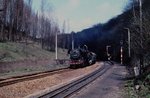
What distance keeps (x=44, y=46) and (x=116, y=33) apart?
22.5m

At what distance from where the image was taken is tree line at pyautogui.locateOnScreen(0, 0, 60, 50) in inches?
2575

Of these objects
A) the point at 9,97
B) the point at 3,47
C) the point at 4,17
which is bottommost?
the point at 9,97

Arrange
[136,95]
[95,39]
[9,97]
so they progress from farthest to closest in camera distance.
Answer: [95,39]
[9,97]
[136,95]

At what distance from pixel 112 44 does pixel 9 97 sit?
82421mm

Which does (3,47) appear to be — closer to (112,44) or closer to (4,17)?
(4,17)

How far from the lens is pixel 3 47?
5700 centimetres

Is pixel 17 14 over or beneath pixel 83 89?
over

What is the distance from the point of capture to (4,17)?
64.5m

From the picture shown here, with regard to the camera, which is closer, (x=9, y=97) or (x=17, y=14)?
(x=9, y=97)

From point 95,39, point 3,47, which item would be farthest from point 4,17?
point 95,39

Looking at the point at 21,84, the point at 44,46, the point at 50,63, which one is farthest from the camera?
the point at 44,46

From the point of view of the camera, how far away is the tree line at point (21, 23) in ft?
215

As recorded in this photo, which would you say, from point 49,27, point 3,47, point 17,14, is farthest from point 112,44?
point 3,47

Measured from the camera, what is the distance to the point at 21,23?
7031 cm
